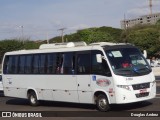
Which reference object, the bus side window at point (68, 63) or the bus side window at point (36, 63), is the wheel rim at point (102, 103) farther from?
the bus side window at point (36, 63)

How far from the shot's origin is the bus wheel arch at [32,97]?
19.0 m

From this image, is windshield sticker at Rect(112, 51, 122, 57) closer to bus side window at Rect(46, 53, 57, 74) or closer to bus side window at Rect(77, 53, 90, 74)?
bus side window at Rect(77, 53, 90, 74)

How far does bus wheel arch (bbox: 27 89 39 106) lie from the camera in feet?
62.5

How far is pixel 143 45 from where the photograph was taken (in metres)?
81.6

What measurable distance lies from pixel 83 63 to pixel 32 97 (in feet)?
13.9

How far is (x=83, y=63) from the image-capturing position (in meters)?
15.9

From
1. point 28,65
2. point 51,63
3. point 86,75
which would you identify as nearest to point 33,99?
point 28,65

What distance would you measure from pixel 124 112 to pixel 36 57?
5910 mm

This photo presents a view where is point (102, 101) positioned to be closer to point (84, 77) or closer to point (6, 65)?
point (84, 77)

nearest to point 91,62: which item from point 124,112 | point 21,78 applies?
point 124,112

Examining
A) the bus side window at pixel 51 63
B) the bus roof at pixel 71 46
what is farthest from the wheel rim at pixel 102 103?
the bus side window at pixel 51 63

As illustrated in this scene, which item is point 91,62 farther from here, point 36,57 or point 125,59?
point 36,57

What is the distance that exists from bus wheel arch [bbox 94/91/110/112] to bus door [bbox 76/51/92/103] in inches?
16.7

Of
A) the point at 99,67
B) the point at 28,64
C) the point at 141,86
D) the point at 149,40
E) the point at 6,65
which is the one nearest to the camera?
the point at 141,86
